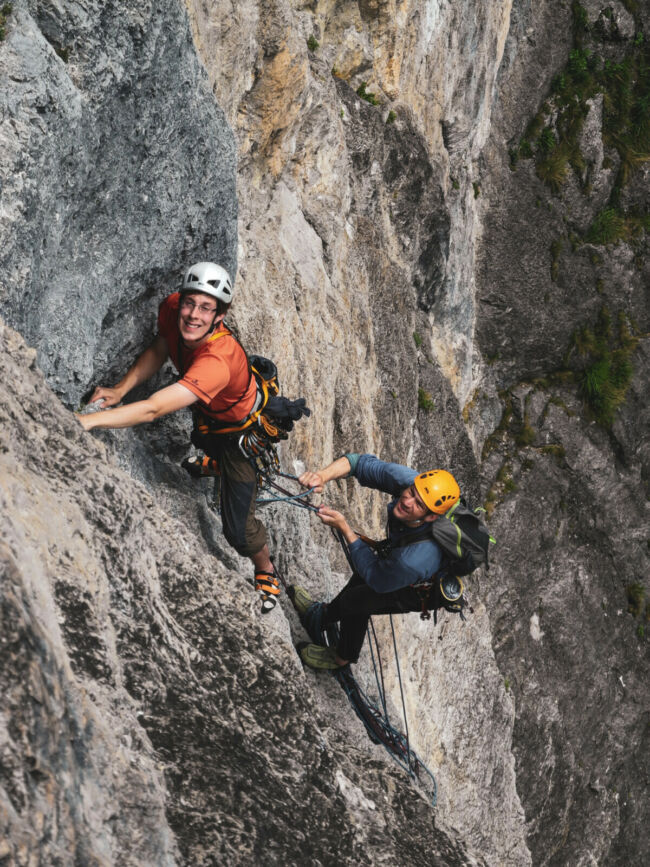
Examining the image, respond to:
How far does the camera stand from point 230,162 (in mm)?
7523

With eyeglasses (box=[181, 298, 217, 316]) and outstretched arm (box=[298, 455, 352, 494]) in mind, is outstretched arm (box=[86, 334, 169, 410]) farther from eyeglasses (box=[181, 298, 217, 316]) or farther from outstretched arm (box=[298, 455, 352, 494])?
outstretched arm (box=[298, 455, 352, 494])

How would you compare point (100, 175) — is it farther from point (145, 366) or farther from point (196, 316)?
point (145, 366)

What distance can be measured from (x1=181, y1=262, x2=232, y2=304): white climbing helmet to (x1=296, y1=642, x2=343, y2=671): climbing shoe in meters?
3.90

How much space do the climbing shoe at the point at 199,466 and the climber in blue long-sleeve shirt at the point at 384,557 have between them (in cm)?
100

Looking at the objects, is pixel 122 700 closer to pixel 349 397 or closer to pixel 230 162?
pixel 230 162

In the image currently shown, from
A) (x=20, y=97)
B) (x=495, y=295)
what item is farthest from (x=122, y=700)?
(x=495, y=295)

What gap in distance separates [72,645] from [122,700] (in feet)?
1.40

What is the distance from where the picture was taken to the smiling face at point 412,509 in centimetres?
715

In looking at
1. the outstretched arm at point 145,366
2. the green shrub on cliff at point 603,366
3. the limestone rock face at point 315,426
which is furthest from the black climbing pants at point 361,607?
the green shrub on cliff at point 603,366

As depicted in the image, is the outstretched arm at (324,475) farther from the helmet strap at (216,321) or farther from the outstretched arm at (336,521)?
the helmet strap at (216,321)

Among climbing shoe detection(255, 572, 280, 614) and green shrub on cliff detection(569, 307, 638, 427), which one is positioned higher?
green shrub on cliff detection(569, 307, 638, 427)

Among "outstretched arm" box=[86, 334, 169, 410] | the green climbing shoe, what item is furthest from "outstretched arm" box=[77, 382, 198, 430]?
the green climbing shoe

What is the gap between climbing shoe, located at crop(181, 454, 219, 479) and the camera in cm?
767

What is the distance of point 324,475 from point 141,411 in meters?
2.65
